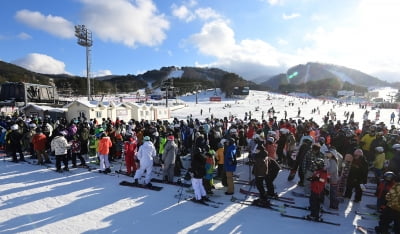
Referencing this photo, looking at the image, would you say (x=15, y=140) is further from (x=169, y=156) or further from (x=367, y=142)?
(x=367, y=142)

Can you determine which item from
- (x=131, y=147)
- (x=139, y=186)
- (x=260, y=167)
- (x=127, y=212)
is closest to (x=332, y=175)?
(x=260, y=167)

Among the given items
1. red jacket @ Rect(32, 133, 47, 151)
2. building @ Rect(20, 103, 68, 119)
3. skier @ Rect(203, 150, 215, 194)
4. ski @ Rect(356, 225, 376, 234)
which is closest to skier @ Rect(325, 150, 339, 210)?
ski @ Rect(356, 225, 376, 234)

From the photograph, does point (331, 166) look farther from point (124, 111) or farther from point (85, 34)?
point (85, 34)

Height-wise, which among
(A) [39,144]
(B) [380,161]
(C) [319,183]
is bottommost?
(C) [319,183]

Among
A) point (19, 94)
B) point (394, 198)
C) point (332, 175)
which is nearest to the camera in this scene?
point (394, 198)

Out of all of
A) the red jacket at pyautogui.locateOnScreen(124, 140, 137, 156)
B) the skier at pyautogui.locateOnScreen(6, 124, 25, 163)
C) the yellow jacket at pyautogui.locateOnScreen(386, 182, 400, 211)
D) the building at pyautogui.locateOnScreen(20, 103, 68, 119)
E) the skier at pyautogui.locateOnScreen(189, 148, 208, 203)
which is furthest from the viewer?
the building at pyautogui.locateOnScreen(20, 103, 68, 119)

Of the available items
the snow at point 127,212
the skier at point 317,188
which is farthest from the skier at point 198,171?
the skier at point 317,188

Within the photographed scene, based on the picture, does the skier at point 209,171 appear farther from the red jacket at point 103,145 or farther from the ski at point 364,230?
the red jacket at point 103,145

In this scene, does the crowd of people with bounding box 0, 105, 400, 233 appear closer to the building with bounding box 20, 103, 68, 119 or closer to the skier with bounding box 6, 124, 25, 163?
the skier with bounding box 6, 124, 25, 163

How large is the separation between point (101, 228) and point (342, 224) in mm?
5914

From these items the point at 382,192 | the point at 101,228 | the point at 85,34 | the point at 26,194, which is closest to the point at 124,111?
the point at 85,34

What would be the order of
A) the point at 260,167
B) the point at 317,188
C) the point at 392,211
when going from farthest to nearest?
1. the point at 260,167
2. the point at 317,188
3. the point at 392,211

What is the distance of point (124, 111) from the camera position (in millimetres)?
32094

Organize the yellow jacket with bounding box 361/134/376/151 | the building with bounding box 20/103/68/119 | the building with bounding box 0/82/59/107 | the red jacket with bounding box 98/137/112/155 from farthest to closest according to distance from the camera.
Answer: the building with bounding box 0/82/59/107
the building with bounding box 20/103/68/119
the yellow jacket with bounding box 361/134/376/151
the red jacket with bounding box 98/137/112/155
